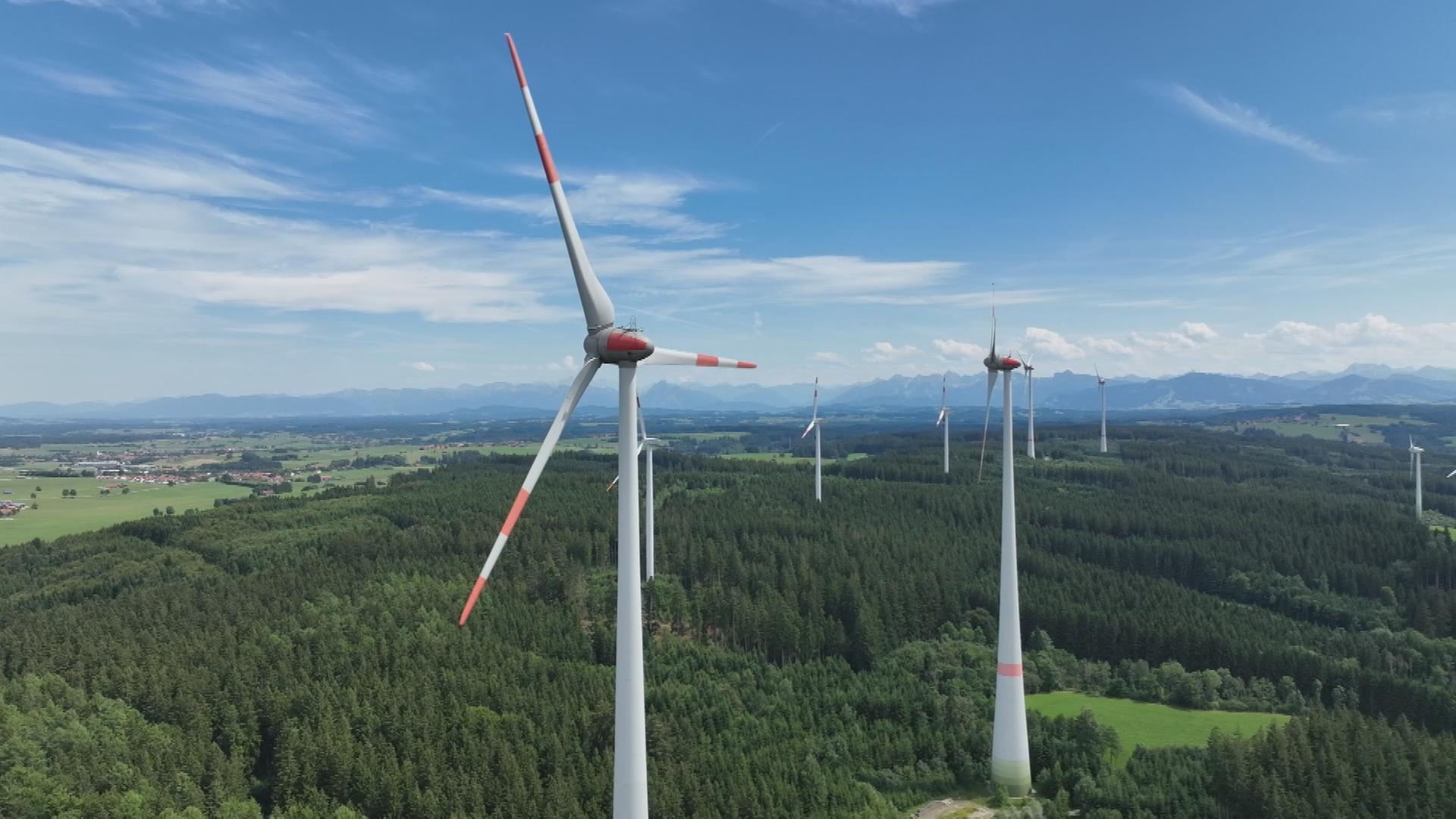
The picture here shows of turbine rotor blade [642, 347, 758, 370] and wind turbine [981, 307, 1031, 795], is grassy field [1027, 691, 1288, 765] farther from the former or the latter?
turbine rotor blade [642, 347, 758, 370]

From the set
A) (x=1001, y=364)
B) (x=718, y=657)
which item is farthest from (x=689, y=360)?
(x=718, y=657)

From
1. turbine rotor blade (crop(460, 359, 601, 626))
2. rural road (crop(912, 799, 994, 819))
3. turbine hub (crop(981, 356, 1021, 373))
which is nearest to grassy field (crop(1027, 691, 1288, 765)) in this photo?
rural road (crop(912, 799, 994, 819))

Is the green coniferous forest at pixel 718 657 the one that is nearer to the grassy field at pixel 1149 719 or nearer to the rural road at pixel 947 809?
the rural road at pixel 947 809

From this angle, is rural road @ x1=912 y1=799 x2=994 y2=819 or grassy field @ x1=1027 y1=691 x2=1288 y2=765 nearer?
rural road @ x1=912 y1=799 x2=994 y2=819

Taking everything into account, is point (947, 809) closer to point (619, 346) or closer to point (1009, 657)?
point (1009, 657)

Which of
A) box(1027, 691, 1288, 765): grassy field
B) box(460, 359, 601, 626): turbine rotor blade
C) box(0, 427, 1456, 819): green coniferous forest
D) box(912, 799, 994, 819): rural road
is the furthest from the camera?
box(1027, 691, 1288, 765): grassy field

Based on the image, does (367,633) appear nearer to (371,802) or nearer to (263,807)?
(263,807)

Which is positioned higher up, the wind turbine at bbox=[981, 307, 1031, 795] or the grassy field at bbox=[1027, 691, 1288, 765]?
the wind turbine at bbox=[981, 307, 1031, 795]

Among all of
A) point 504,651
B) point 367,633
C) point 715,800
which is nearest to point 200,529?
point 367,633
